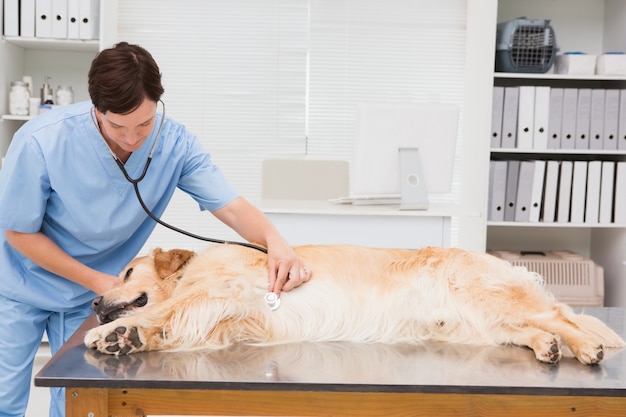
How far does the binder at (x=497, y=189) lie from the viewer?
3721 millimetres

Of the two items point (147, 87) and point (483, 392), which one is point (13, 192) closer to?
point (147, 87)

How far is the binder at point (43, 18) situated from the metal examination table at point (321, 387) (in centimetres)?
247

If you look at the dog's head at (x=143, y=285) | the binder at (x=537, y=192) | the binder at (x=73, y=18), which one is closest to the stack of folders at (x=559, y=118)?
the binder at (x=537, y=192)

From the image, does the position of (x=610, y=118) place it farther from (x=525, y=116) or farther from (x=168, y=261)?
(x=168, y=261)

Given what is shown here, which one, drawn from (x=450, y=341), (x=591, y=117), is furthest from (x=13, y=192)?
(x=591, y=117)

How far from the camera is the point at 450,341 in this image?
5.13 ft

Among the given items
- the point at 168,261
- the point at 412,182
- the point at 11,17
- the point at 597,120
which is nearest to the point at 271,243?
the point at 168,261

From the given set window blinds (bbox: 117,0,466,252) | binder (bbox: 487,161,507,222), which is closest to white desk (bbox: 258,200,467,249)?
binder (bbox: 487,161,507,222)

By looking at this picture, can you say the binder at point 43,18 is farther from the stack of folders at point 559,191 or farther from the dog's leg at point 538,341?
the dog's leg at point 538,341

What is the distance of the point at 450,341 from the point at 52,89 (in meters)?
2.92

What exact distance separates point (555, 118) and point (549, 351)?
8.46 feet

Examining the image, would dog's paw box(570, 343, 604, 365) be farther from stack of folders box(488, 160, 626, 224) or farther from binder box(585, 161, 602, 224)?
binder box(585, 161, 602, 224)

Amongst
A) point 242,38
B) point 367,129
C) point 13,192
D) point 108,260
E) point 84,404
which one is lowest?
point 84,404

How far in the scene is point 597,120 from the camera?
12.1 ft
